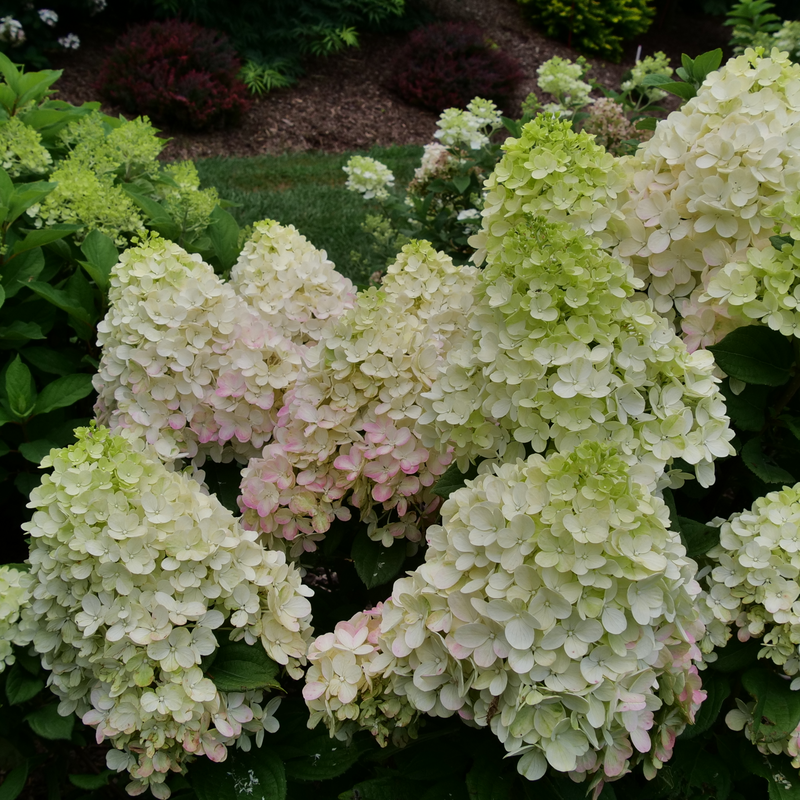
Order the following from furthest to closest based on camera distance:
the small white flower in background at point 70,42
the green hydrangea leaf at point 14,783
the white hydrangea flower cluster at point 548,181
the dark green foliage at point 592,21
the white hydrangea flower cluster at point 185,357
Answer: the dark green foliage at point 592,21
the small white flower in background at point 70,42
the white hydrangea flower cluster at point 185,357
the green hydrangea leaf at point 14,783
the white hydrangea flower cluster at point 548,181

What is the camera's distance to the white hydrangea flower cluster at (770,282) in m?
1.39

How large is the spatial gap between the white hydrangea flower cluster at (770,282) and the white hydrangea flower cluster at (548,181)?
0.27 m

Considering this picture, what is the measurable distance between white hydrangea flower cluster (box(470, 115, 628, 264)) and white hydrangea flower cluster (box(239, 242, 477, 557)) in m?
0.22

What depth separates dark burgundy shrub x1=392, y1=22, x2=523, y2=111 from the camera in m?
10.4

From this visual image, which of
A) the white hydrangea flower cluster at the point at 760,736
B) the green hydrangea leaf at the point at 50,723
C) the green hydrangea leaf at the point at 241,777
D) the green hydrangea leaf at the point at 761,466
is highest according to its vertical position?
the green hydrangea leaf at the point at 761,466

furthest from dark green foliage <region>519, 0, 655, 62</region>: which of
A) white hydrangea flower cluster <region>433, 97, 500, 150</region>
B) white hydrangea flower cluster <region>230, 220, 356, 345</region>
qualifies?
white hydrangea flower cluster <region>230, 220, 356, 345</region>

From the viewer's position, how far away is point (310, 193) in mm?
6762

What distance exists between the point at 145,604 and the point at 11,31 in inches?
381

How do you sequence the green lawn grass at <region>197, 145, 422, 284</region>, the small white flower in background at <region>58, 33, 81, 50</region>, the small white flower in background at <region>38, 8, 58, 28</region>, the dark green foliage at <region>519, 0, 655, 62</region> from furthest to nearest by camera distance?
the dark green foliage at <region>519, 0, 655, 62</region> → the small white flower in background at <region>58, 33, 81, 50</region> → the small white flower in background at <region>38, 8, 58, 28</region> → the green lawn grass at <region>197, 145, 422, 284</region>

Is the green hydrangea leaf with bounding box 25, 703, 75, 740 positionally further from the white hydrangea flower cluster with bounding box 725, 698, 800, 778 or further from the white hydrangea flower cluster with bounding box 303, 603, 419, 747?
the white hydrangea flower cluster with bounding box 725, 698, 800, 778

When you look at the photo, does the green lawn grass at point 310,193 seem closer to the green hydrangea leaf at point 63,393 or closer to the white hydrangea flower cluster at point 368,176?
the white hydrangea flower cluster at point 368,176

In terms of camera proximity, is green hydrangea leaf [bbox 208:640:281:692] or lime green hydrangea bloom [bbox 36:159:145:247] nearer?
green hydrangea leaf [bbox 208:640:281:692]

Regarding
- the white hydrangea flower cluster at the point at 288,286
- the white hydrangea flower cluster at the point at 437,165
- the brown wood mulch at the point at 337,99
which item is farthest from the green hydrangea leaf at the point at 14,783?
the brown wood mulch at the point at 337,99

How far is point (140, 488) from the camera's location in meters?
1.32
